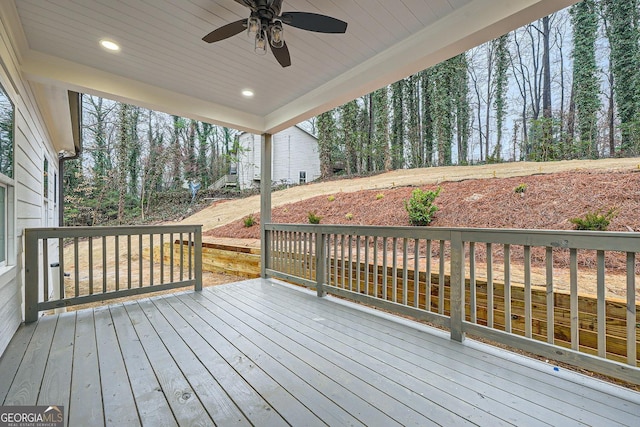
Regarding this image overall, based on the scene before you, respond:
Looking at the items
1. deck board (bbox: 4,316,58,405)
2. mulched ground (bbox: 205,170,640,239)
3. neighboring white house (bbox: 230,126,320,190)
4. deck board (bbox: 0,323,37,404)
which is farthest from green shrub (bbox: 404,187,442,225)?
neighboring white house (bbox: 230,126,320,190)

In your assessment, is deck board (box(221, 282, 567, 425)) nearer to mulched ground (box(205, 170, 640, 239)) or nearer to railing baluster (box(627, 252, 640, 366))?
railing baluster (box(627, 252, 640, 366))

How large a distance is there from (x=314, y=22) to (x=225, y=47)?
1.13 metres

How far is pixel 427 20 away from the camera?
234 cm

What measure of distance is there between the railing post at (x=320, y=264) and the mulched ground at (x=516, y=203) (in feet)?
10.7

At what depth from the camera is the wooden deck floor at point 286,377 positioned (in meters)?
1.43

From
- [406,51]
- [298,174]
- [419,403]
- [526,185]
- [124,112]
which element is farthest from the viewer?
[298,174]

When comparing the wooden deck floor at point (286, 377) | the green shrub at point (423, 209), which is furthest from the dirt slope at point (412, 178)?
the wooden deck floor at point (286, 377)

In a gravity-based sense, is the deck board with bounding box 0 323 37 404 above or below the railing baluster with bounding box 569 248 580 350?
below

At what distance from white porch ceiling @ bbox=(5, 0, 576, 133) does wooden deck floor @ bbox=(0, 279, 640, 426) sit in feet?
7.90

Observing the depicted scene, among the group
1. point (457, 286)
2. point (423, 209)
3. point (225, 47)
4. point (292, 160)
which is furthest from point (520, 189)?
point (292, 160)

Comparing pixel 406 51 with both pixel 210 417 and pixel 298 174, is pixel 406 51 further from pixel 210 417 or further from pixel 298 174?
pixel 298 174

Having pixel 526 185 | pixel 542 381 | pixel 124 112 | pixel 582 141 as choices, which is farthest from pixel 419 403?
pixel 124 112

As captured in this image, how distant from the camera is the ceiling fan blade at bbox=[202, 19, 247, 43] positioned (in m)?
2.06

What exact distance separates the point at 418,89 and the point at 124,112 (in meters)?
11.9
